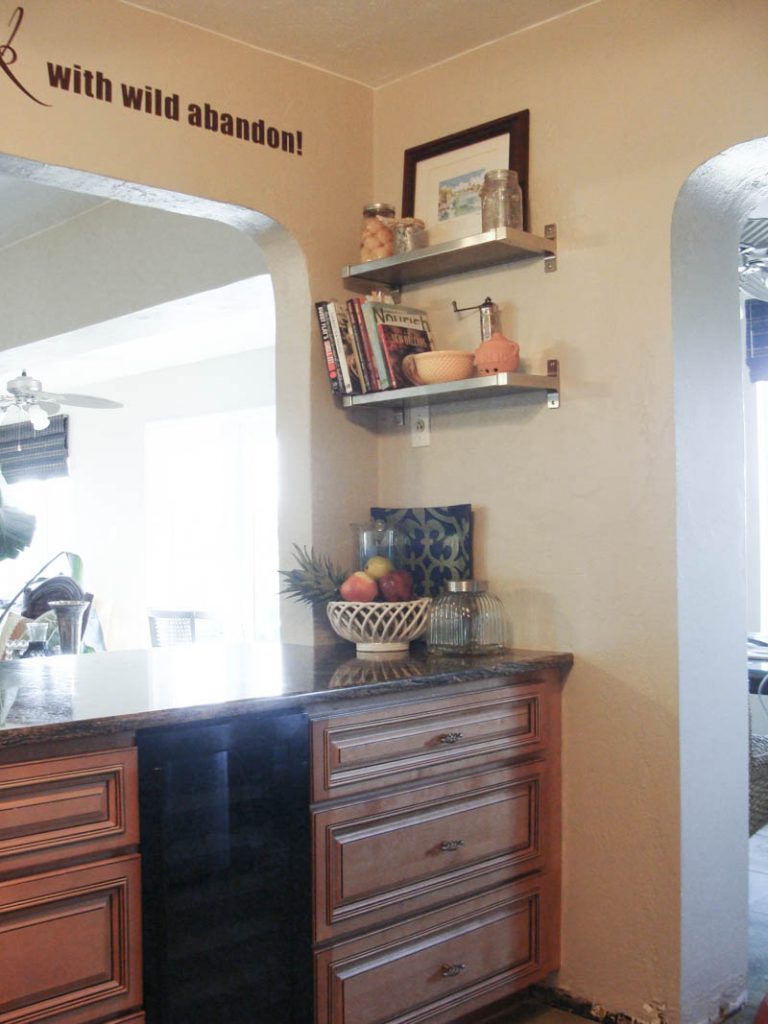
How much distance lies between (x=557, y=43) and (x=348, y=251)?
2.48 feet

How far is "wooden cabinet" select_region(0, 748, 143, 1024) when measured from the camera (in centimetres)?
162

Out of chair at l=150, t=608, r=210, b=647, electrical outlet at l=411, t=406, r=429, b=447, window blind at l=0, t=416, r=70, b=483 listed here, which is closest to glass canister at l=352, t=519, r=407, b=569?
electrical outlet at l=411, t=406, r=429, b=447

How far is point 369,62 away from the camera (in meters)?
2.90

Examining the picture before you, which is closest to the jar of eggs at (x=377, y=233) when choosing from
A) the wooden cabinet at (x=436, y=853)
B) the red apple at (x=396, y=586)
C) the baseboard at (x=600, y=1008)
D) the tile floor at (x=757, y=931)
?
the red apple at (x=396, y=586)

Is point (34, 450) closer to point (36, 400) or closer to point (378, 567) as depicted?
point (36, 400)

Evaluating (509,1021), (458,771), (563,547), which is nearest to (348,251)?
(563,547)

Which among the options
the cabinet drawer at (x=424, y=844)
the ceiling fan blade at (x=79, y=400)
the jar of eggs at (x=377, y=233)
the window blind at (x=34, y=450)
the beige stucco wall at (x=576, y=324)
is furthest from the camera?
the window blind at (x=34, y=450)

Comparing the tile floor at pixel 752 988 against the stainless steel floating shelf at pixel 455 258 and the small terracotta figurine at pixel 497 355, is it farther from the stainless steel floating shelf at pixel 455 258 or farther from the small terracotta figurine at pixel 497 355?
the stainless steel floating shelf at pixel 455 258

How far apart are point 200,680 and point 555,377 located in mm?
1145

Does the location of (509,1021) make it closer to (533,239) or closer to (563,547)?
(563,547)

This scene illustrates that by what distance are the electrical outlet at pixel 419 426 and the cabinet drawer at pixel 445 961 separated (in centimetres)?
117

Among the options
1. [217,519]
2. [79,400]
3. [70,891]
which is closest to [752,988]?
[70,891]

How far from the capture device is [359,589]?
8.77 ft

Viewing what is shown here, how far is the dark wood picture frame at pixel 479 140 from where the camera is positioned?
8.96 ft
